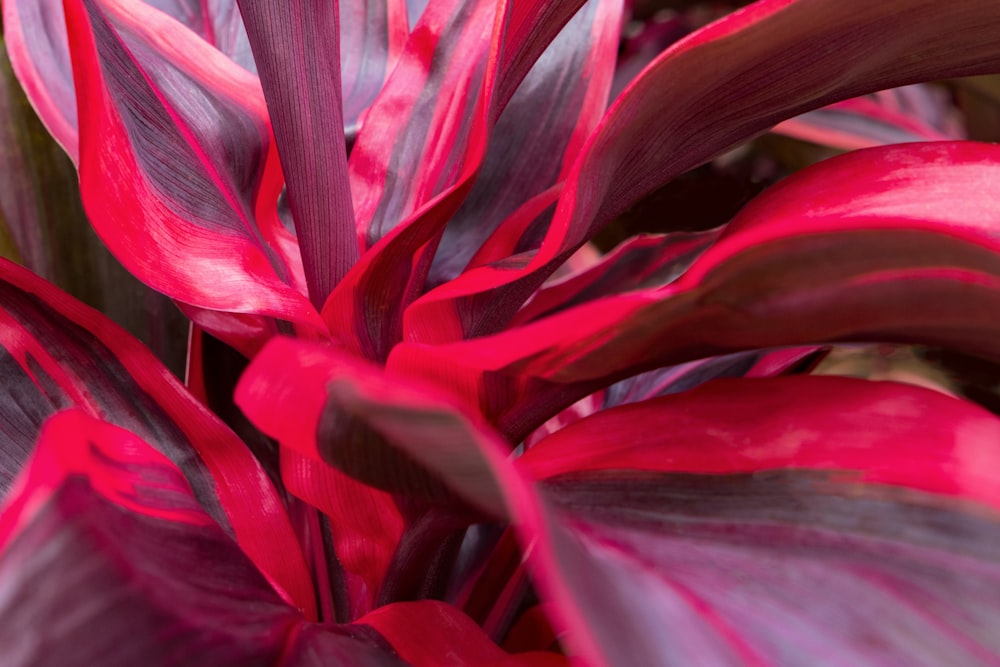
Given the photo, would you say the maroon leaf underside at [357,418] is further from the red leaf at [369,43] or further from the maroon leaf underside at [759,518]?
the red leaf at [369,43]

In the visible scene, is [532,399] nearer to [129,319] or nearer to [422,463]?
[422,463]

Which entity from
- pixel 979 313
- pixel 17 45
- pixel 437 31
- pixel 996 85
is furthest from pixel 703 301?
pixel 996 85

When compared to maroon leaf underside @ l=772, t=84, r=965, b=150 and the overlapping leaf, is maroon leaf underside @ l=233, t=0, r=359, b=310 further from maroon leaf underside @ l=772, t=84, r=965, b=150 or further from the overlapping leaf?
maroon leaf underside @ l=772, t=84, r=965, b=150

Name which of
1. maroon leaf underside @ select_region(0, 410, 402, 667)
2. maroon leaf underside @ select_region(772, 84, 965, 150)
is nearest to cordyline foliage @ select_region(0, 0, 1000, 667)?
maroon leaf underside @ select_region(0, 410, 402, 667)

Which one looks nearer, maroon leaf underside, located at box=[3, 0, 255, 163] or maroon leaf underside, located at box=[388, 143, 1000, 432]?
maroon leaf underside, located at box=[388, 143, 1000, 432]

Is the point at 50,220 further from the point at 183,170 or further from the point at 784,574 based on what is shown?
the point at 784,574

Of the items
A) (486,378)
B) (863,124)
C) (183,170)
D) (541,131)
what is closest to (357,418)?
(486,378)

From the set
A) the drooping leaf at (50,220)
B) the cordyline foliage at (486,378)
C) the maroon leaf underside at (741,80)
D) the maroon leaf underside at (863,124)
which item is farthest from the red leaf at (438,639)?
the maroon leaf underside at (863,124)
